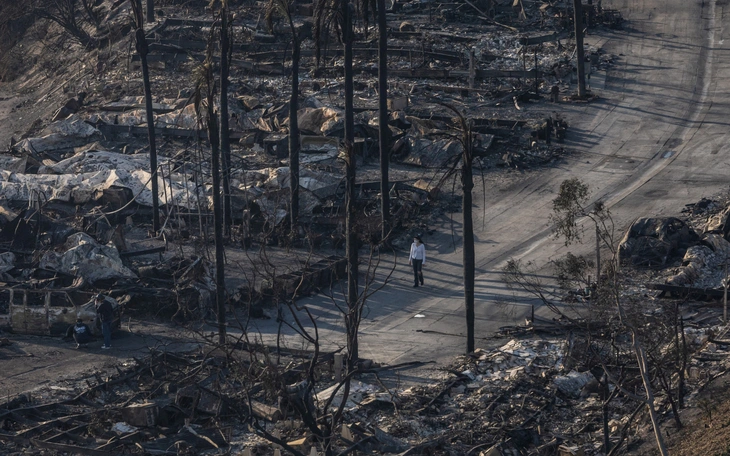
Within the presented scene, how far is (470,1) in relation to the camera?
45.6 meters

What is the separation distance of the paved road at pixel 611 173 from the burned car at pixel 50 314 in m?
3.33

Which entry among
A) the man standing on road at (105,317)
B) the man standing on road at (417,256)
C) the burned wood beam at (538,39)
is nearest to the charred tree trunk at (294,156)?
the man standing on road at (417,256)

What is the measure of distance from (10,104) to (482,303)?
27795mm

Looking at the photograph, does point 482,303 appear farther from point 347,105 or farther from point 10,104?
point 10,104

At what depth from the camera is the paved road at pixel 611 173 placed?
23188 millimetres

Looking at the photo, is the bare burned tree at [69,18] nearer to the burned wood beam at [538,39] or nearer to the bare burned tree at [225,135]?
the burned wood beam at [538,39]

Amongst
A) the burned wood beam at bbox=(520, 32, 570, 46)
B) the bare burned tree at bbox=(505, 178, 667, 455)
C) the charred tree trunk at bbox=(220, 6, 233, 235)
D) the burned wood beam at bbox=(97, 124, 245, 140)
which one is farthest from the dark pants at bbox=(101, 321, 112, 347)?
the burned wood beam at bbox=(520, 32, 570, 46)

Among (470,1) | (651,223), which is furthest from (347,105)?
(470,1)

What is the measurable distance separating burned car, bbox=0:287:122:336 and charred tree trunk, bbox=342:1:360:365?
5.10m

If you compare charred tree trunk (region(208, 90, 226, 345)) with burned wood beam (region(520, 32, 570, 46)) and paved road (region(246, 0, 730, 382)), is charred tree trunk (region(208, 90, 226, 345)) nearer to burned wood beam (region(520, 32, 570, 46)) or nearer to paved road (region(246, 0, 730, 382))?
paved road (region(246, 0, 730, 382))

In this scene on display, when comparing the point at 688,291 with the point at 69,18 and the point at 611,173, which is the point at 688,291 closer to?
the point at 611,173

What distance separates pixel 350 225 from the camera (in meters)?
20.2

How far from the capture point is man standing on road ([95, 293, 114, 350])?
22.1 metres

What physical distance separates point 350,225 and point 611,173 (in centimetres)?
1320
